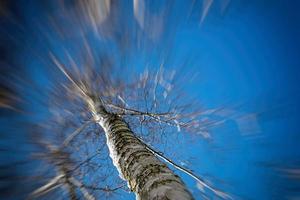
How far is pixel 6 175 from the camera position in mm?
4109

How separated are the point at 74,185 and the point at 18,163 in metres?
1.35

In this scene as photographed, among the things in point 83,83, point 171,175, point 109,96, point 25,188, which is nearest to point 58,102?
point 83,83

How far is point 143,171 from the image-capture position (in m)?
1.89

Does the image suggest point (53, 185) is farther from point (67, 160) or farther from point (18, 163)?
point (18, 163)

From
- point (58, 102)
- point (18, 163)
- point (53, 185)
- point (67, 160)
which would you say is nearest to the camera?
point (53, 185)

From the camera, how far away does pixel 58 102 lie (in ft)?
15.8

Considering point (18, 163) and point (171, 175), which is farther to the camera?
point (18, 163)

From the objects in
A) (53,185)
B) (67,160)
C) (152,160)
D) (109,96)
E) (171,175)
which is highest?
(109,96)

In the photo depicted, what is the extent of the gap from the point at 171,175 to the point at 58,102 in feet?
12.1

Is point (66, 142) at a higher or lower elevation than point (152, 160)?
higher

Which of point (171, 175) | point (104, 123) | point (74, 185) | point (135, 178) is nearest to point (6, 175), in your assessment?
point (74, 185)

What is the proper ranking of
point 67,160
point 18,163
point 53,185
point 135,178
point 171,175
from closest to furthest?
point 171,175
point 135,178
point 53,185
point 67,160
point 18,163

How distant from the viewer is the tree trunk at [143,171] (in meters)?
1.51

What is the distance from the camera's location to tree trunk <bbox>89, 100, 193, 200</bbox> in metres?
1.51
